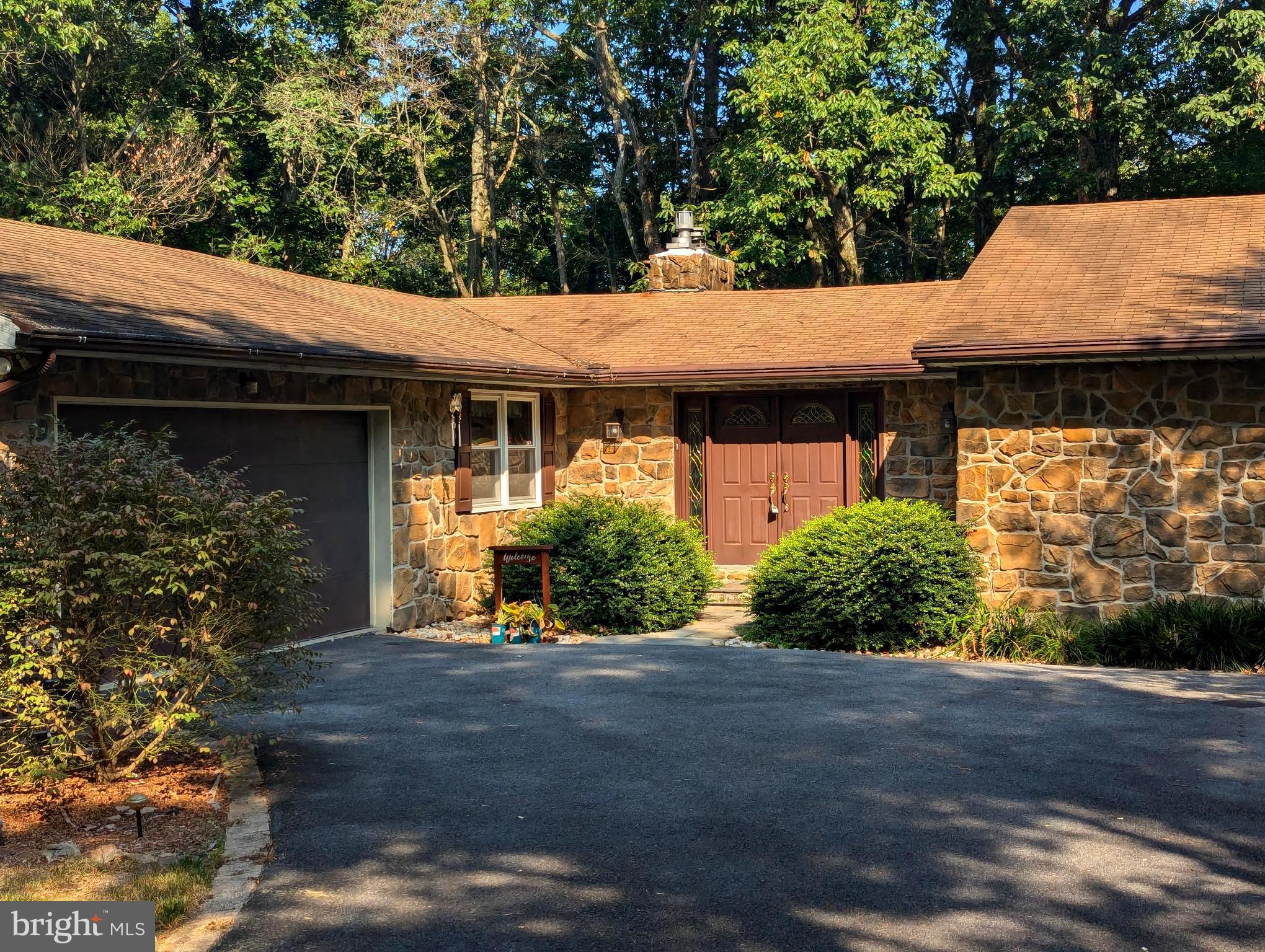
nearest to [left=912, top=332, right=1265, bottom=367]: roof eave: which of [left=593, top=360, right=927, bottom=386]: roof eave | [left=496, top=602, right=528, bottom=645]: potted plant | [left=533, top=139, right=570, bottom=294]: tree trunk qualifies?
[left=593, top=360, right=927, bottom=386]: roof eave

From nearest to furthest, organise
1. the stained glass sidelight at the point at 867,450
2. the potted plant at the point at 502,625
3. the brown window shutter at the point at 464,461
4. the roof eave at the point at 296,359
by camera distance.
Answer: the roof eave at the point at 296,359, the potted plant at the point at 502,625, the brown window shutter at the point at 464,461, the stained glass sidelight at the point at 867,450

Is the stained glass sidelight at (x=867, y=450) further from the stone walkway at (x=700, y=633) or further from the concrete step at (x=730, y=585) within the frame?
the stone walkway at (x=700, y=633)

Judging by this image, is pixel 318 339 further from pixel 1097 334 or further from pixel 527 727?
pixel 1097 334

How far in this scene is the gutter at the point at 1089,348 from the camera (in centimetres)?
1066

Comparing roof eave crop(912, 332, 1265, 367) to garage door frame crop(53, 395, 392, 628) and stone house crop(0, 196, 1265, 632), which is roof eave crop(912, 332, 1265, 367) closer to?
stone house crop(0, 196, 1265, 632)

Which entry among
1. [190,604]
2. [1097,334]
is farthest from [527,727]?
[1097,334]

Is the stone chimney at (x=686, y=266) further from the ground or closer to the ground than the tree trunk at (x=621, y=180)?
closer to the ground

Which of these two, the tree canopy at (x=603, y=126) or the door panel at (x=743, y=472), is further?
the tree canopy at (x=603, y=126)

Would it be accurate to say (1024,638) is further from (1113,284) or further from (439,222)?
(439,222)

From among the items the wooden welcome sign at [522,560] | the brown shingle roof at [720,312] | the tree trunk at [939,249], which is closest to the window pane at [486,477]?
the brown shingle roof at [720,312]

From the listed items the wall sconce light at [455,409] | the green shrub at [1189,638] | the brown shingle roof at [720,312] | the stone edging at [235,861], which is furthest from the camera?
the wall sconce light at [455,409]

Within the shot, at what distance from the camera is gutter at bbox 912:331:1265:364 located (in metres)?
10.7

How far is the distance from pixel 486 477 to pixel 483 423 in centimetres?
63

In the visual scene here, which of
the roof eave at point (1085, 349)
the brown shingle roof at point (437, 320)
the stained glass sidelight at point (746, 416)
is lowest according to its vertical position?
the stained glass sidelight at point (746, 416)
